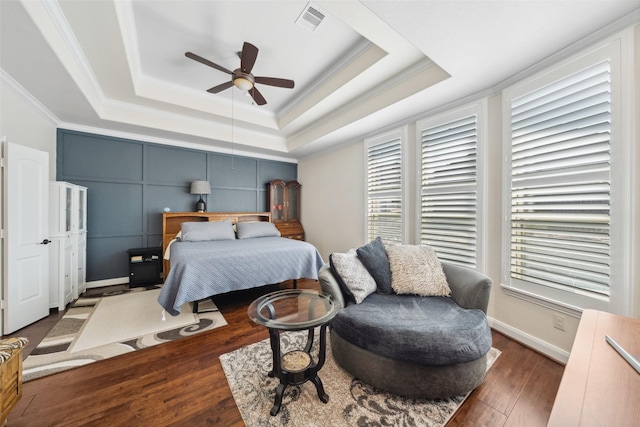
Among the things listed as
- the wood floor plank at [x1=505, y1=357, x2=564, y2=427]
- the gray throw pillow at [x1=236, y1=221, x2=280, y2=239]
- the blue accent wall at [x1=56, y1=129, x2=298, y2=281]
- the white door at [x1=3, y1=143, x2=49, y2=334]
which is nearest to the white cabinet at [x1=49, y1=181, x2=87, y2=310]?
the white door at [x1=3, y1=143, x2=49, y2=334]

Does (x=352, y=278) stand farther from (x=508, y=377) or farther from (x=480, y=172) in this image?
(x=480, y=172)

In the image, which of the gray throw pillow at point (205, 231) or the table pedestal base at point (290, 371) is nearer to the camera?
the table pedestal base at point (290, 371)

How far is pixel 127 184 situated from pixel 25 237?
1704 mm

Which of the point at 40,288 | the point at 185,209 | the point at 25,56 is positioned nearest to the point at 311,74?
the point at 25,56

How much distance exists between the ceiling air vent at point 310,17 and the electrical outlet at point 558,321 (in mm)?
3285

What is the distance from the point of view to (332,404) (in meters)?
1.47

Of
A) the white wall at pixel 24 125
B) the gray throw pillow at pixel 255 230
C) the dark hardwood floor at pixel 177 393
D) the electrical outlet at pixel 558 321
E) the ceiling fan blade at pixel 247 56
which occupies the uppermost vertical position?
the ceiling fan blade at pixel 247 56

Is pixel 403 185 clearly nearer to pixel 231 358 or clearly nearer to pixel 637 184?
pixel 637 184

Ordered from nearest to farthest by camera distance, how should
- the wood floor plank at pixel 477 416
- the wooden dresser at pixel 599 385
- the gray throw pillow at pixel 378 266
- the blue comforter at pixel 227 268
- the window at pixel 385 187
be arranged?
the wooden dresser at pixel 599 385 → the wood floor plank at pixel 477 416 → the gray throw pillow at pixel 378 266 → the blue comforter at pixel 227 268 → the window at pixel 385 187

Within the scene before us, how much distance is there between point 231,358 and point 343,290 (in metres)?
1.09

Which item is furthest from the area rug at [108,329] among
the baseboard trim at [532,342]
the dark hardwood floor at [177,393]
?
the baseboard trim at [532,342]

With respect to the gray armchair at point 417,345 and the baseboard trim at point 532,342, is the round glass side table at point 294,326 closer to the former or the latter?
the gray armchair at point 417,345

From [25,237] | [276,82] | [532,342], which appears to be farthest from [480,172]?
[25,237]

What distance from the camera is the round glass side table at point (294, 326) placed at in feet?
4.68
